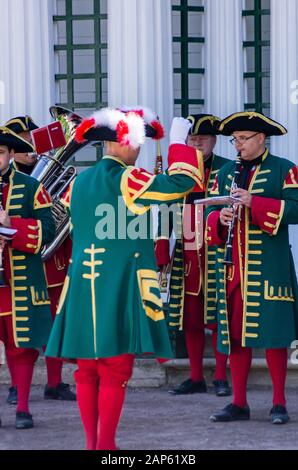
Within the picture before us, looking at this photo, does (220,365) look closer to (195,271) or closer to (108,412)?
(195,271)

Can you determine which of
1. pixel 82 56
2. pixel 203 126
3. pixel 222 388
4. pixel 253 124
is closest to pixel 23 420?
pixel 222 388

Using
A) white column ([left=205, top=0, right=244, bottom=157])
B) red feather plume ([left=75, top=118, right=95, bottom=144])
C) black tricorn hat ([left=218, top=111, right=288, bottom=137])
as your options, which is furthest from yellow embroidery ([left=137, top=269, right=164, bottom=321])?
white column ([left=205, top=0, right=244, bottom=157])

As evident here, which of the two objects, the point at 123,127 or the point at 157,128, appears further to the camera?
the point at 157,128

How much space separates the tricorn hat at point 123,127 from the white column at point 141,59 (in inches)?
117

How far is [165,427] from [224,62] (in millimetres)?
3397

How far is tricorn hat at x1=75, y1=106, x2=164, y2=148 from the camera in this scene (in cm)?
778

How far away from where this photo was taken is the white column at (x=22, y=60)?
36.1 feet

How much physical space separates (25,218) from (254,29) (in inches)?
126

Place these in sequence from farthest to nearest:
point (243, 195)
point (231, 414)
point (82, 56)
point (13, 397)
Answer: point (82, 56) → point (13, 397) → point (231, 414) → point (243, 195)

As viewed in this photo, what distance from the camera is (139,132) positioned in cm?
779

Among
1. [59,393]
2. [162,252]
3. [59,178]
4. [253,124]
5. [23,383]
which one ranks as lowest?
[59,393]

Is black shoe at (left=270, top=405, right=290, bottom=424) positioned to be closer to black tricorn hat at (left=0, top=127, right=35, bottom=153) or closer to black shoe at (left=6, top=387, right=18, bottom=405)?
black shoe at (left=6, top=387, right=18, bottom=405)

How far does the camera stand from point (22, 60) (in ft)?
36.1

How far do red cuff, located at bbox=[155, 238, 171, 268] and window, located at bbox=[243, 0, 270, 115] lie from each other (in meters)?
1.72
